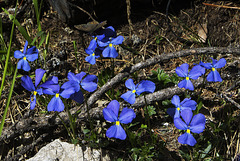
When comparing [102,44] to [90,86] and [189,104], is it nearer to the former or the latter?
[90,86]

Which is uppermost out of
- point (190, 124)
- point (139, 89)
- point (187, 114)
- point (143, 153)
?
point (139, 89)

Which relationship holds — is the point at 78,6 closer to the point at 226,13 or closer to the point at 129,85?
the point at 129,85

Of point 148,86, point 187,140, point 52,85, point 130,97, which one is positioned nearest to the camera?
point 52,85

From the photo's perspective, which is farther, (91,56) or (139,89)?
(91,56)

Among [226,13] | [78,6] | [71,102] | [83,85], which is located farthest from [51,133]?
[226,13]

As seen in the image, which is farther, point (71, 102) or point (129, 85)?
point (71, 102)

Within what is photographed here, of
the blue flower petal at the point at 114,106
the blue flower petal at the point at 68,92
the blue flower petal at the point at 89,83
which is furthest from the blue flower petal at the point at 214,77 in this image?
the blue flower petal at the point at 68,92

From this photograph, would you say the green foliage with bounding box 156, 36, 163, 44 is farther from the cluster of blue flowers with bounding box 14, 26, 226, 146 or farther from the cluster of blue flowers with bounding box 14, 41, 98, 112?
the cluster of blue flowers with bounding box 14, 41, 98, 112

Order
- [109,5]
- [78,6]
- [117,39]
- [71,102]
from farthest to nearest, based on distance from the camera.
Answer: [109,5] → [78,6] → [71,102] → [117,39]

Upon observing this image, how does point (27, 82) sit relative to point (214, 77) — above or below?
above

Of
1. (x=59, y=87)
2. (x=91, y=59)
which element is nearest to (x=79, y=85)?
(x=59, y=87)

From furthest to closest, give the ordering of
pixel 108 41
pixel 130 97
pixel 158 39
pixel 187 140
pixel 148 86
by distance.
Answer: pixel 158 39 < pixel 108 41 < pixel 130 97 < pixel 148 86 < pixel 187 140
